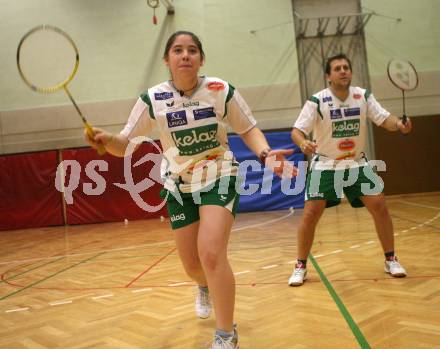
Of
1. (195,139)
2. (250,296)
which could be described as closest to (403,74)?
(250,296)

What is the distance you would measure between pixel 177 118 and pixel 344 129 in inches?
86.9

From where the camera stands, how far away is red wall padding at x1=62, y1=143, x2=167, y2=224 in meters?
12.7

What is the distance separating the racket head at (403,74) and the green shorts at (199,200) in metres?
3.94

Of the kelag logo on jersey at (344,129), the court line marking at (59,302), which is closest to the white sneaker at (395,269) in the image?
the kelag logo on jersey at (344,129)

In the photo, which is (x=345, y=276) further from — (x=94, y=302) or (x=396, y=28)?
(x=396, y=28)

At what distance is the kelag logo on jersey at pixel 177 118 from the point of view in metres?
2.86

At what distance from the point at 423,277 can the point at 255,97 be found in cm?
983

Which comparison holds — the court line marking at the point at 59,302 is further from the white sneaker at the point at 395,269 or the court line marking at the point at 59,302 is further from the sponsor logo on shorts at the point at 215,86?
the white sneaker at the point at 395,269

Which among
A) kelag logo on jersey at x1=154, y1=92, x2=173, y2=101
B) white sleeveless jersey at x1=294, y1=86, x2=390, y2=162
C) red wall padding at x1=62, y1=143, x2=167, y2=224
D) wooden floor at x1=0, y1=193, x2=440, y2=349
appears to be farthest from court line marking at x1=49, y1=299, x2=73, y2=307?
red wall padding at x1=62, y1=143, x2=167, y2=224

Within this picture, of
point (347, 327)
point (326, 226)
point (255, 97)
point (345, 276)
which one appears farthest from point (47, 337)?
point (255, 97)

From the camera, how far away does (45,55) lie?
329 centimetres

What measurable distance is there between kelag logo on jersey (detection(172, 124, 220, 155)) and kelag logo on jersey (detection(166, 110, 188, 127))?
2.5 inches

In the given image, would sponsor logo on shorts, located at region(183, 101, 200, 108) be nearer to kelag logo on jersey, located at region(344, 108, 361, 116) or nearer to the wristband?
the wristband

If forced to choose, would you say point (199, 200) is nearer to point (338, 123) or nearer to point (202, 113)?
point (202, 113)
